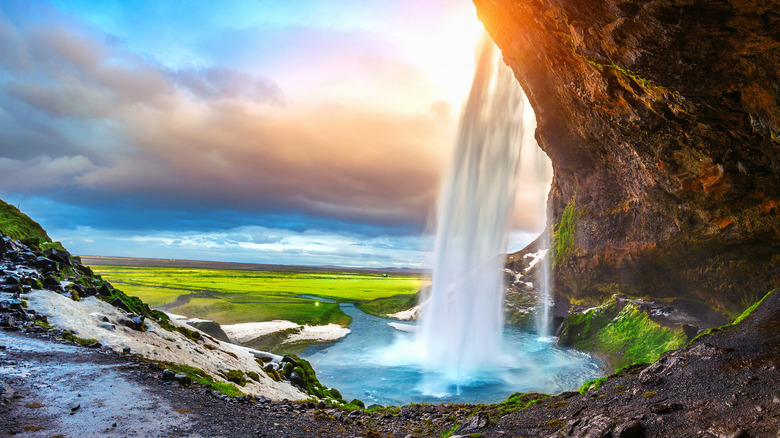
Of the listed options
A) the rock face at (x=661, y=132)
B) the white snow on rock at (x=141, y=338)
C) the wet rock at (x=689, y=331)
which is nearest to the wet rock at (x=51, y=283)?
the white snow on rock at (x=141, y=338)

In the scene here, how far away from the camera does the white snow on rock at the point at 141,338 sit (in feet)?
54.2

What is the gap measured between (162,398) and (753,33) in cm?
2402

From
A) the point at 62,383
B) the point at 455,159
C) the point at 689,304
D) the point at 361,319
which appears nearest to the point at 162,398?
the point at 62,383

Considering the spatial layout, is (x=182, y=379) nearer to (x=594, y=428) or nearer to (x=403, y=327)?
(x=594, y=428)

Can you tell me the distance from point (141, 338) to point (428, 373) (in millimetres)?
22167

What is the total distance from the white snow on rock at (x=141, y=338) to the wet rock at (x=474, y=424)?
9.31m

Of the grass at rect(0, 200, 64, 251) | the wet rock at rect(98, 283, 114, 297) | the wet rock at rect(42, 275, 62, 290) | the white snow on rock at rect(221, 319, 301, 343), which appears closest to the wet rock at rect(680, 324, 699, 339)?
the white snow on rock at rect(221, 319, 301, 343)

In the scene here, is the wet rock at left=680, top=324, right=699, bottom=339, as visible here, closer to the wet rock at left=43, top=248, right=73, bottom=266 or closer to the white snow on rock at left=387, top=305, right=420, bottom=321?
the white snow on rock at left=387, top=305, right=420, bottom=321

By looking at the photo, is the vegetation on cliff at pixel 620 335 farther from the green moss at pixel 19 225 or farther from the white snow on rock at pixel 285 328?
the green moss at pixel 19 225

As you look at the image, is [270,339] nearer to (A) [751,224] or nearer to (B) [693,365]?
(B) [693,365]

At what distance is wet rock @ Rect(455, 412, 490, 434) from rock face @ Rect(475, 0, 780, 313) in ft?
52.0

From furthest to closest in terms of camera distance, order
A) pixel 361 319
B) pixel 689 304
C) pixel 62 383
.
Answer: pixel 361 319
pixel 689 304
pixel 62 383

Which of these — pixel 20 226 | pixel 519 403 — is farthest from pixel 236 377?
pixel 20 226

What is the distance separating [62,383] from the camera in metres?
11.0
